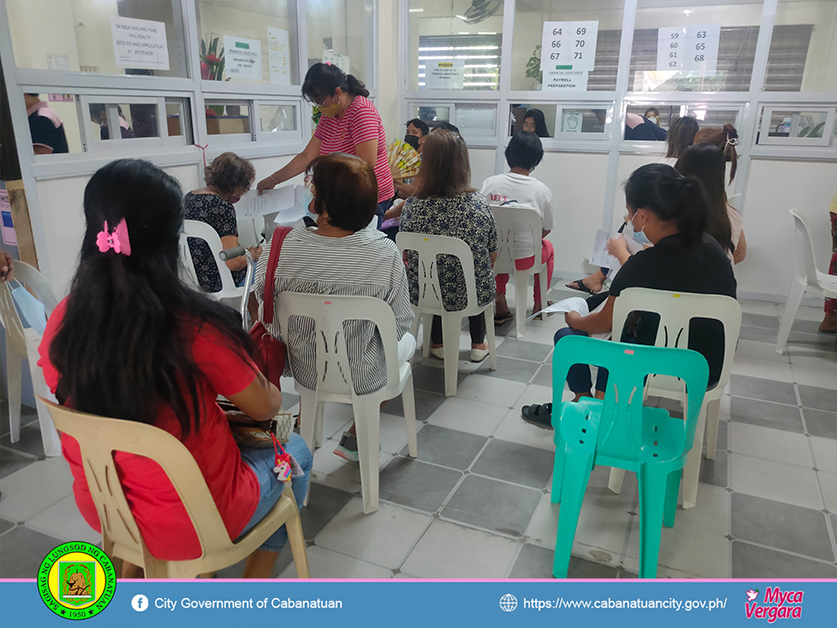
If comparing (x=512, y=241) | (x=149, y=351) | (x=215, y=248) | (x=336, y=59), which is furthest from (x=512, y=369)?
(x=336, y=59)

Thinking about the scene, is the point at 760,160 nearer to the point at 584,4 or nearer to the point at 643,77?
the point at 643,77

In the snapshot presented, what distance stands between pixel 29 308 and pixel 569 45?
4092mm

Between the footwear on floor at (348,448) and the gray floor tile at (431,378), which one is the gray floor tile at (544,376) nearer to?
the gray floor tile at (431,378)

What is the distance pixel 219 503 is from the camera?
1.22 m

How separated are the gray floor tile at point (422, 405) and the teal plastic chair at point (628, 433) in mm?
1019

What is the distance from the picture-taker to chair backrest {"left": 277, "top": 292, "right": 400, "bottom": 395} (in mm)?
1758

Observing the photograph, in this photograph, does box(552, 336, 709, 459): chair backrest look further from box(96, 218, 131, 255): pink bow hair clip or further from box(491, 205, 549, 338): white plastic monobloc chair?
box(491, 205, 549, 338): white plastic monobloc chair

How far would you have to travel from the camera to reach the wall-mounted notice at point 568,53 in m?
4.53

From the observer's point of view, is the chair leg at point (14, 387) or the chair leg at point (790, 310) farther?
the chair leg at point (790, 310)

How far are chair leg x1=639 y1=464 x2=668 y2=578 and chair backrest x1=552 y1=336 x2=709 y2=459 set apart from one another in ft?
0.20

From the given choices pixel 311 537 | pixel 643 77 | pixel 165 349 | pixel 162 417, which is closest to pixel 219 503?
pixel 162 417
